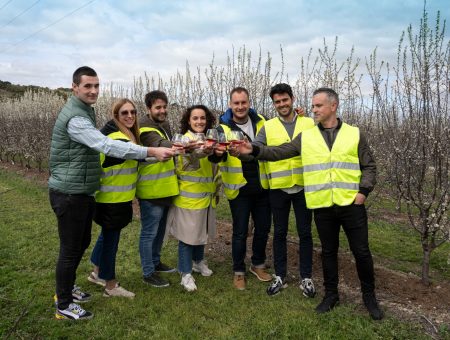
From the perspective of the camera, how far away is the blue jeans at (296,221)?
4168 mm

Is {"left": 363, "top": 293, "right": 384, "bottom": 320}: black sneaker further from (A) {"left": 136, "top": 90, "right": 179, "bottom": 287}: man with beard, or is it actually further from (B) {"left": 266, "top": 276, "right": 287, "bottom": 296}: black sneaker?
(A) {"left": 136, "top": 90, "right": 179, "bottom": 287}: man with beard

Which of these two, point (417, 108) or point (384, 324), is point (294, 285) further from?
point (417, 108)

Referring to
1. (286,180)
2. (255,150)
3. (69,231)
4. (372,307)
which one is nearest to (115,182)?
(69,231)

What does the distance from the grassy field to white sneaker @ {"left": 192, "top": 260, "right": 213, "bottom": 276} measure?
6.0 inches

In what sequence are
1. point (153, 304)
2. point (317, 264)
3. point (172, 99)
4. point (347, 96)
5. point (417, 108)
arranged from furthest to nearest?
point (172, 99) → point (347, 96) → point (317, 264) → point (417, 108) → point (153, 304)

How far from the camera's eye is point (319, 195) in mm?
3641

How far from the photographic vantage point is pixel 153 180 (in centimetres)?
420

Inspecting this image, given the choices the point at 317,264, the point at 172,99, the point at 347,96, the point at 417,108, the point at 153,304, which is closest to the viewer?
the point at 153,304

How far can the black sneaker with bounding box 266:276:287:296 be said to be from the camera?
4.30 m

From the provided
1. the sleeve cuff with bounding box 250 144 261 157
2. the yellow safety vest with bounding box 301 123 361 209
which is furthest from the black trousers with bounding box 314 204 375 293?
the sleeve cuff with bounding box 250 144 261 157

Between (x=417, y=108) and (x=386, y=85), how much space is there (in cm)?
86

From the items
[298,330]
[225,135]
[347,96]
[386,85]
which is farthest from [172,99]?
[298,330]

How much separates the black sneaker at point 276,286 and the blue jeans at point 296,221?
0.69 feet

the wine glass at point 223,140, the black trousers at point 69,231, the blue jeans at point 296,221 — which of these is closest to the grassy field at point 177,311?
the black trousers at point 69,231
